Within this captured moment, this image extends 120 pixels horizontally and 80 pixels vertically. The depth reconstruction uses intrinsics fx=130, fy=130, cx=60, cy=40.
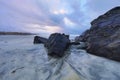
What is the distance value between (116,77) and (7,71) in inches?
102

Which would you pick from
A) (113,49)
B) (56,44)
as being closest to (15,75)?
(56,44)

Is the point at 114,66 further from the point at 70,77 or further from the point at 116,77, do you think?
the point at 70,77

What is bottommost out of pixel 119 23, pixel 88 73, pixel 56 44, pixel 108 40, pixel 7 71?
pixel 7 71

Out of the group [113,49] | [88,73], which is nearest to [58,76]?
[88,73]

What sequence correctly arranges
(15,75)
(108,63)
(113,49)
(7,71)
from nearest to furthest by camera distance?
1. (15,75)
2. (7,71)
3. (108,63)
4. (113,49)

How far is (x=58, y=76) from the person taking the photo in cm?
286

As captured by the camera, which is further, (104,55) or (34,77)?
(104,55)

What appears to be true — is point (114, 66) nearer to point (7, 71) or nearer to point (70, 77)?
point (70, 77)

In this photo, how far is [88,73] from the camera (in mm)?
3051

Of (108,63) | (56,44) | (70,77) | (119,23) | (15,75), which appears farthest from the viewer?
(119,23)

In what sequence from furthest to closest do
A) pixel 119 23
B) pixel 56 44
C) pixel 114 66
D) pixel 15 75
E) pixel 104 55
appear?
pixel 119 23 < pixel 56 44 < pixel 104 55 < pixel 114 66 < pixel 15 75

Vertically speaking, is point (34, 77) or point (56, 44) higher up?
point (56, 44)

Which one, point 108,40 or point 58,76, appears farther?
point 108,40

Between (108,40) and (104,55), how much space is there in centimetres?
65
